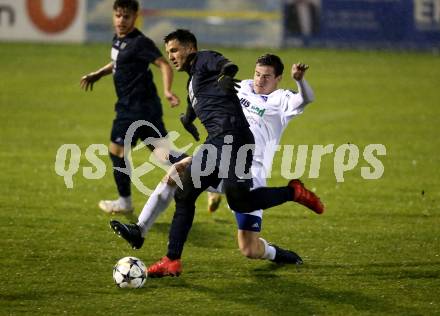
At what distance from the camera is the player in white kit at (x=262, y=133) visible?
8.61m

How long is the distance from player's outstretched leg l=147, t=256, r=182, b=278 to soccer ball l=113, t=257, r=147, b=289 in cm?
17

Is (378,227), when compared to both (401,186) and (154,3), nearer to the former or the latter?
(401,186)

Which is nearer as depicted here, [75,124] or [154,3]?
[75,124]

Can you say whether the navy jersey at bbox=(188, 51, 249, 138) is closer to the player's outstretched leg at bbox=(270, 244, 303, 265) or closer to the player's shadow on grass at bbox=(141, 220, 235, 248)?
the player's outstretched leg at bbox=(270, 244, 303, 265)

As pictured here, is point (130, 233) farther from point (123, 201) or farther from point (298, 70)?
point (123, 201)

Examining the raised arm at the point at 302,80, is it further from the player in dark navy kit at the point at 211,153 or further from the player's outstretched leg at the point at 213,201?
the player's outstretched leg at the point at 213,201

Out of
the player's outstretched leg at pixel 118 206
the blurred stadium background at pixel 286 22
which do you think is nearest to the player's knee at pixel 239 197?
the player's outstretched leg at pixel 118 206

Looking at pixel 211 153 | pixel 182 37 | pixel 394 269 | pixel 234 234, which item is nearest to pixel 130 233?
pixel 211 153

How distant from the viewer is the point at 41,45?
29.5m

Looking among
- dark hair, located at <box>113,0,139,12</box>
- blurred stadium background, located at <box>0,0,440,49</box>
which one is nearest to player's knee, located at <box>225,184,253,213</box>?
dark hair, located at <box>113,0,139,12</box>

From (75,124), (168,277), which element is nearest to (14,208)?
(168,277)

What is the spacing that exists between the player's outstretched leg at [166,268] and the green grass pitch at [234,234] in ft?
0.26

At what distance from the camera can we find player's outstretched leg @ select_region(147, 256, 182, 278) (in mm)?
8211

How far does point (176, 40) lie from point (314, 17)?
2309cm
